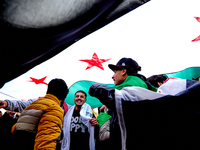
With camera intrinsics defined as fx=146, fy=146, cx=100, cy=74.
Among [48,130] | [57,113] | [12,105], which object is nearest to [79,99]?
[12,105]

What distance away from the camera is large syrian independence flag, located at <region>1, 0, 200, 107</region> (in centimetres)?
212

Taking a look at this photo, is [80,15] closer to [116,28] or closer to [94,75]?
[116,28]

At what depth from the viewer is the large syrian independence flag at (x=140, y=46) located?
2123 mm

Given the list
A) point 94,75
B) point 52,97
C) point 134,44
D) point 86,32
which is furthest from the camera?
point 94,75

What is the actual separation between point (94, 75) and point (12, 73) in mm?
3467

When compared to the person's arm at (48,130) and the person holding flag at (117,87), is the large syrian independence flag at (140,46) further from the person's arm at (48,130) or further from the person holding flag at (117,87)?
the person's arm at (48,130)

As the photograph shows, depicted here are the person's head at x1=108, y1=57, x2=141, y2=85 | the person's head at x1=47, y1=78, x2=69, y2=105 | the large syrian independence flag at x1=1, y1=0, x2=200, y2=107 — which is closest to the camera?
the person's head at x1=108, y1=57, x2=141, y2=85

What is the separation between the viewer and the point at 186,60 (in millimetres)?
2758

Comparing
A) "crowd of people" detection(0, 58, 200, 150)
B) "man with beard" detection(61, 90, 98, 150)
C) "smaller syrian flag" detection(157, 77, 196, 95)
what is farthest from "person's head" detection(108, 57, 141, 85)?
"man with beard" detection(61, 90, 98, 150)

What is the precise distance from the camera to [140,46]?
2738 millimetres

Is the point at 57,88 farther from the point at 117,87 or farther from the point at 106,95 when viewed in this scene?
the point at 106,95

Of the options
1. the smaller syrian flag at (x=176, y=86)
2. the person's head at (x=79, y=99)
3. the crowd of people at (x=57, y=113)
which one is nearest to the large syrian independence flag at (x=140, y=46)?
the crowd of people at (x=57, y=113)

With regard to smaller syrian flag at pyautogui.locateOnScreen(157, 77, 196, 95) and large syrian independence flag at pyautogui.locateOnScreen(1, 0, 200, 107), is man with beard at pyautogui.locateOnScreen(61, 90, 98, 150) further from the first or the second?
smaller syrian flag at pyautogui.locateOnScreen(157, 77, 196, 95)

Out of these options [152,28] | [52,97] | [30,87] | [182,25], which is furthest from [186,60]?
[30,87]
